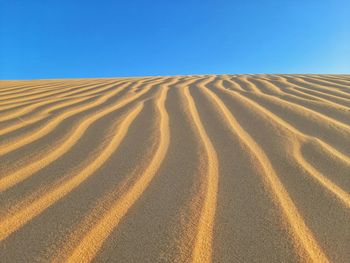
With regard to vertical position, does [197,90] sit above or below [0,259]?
below

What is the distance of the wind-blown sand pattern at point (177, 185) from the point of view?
4.21 ft

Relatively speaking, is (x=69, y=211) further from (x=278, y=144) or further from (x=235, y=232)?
(x=278, y=144)

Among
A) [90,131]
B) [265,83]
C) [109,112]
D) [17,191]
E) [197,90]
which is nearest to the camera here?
[17,191]

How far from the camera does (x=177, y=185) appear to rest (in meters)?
1.75

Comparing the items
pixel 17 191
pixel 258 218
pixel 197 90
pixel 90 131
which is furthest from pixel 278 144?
pixel 197 90

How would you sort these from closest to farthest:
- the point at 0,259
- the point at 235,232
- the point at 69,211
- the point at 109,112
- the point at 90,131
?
the point at 0,259 → the point at 235,232 → the point at 69,211 → the point at 90,131 → the point at 109,112

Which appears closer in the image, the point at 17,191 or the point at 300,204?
the point at 300,204

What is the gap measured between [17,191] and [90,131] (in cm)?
103

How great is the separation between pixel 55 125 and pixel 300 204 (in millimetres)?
1971

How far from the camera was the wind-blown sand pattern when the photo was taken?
128 centimetres

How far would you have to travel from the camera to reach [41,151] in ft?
7.32

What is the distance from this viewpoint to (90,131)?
8.82ft

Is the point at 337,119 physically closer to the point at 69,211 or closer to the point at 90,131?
the point at 90,131

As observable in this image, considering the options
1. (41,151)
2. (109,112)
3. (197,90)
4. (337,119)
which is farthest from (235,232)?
(197,90)
